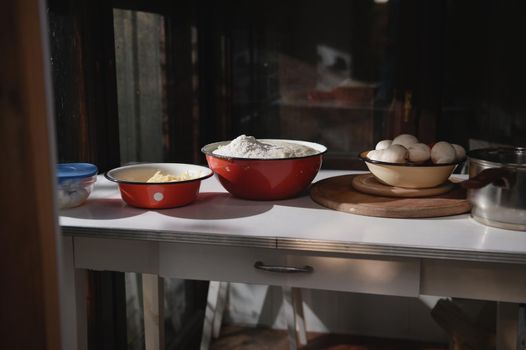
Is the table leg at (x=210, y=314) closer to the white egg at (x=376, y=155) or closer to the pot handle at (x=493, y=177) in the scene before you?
the white egg at (x=376, y=155)

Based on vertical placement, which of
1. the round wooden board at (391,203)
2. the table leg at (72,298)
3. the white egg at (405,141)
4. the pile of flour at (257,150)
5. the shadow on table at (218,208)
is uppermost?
the white egg at (405,141)

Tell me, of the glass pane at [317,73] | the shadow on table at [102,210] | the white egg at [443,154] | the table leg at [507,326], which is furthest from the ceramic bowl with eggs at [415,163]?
the glass pane at [317,73]

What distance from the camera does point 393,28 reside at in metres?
2.43

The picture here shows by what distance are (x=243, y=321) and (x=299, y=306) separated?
1.33 ft

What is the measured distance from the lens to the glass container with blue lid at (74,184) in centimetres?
144

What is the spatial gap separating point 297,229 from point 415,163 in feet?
1.21

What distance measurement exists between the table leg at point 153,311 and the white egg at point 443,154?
0.89 meters

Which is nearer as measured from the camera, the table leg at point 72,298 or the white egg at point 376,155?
the table leg at point 72,298

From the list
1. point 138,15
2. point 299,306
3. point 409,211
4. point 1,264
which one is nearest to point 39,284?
point 1,264

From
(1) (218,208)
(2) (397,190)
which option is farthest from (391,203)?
(1) (218,208)

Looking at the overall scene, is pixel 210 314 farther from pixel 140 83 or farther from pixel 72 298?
pixel 72 298

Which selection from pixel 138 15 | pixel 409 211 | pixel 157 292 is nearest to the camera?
pixel 409 211

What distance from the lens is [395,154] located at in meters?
1.47

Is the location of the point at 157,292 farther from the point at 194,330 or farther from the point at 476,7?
the point at 476,7
